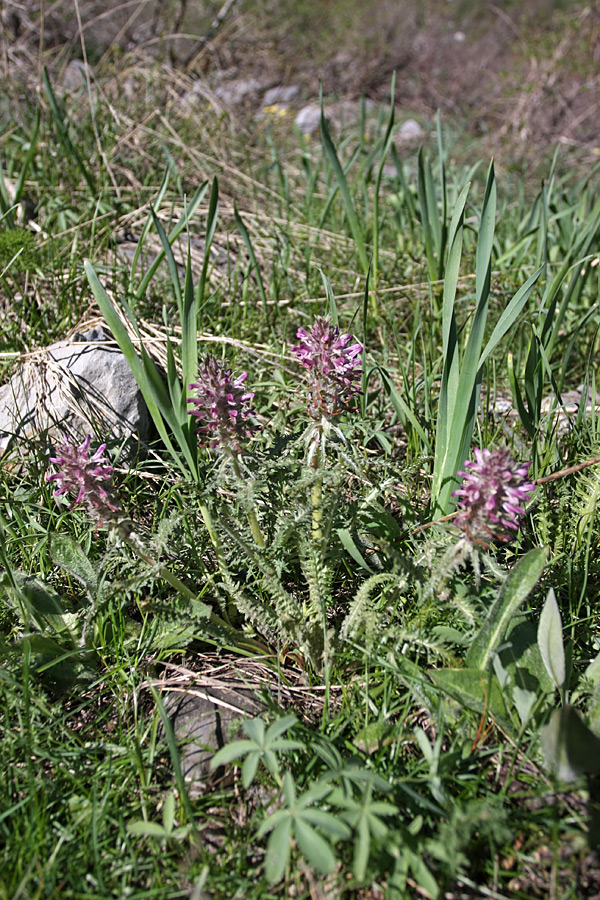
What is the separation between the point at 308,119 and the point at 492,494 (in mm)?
8006

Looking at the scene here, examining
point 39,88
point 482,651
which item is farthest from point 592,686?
point 39,88

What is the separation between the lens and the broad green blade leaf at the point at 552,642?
57.6 inches

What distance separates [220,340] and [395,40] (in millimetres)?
11030

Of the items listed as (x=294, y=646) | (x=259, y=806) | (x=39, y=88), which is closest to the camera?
(x=259, y=806)

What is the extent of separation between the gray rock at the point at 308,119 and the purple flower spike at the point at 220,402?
7.09 metres

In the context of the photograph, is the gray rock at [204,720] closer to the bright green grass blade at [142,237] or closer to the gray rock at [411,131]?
the bright green grass blade at [142,237]

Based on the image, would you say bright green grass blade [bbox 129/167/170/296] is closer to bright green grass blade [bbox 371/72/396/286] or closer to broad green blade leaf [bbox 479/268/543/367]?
bright green grass blade [bbox 371/72/396/286]

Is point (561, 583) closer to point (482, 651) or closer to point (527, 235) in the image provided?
point (482, 651)

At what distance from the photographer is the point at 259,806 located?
143cm

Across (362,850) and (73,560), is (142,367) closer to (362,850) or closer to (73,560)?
→ (73,560)

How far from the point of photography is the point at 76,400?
2.40 meters

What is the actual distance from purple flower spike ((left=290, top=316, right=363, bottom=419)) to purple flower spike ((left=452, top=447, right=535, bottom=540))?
36 cm

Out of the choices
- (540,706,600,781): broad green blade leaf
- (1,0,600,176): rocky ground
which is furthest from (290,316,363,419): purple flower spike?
→ (1,0,600,176): rocky ground

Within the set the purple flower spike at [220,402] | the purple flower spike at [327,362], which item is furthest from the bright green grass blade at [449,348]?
the purple flower spike at [220,402]
